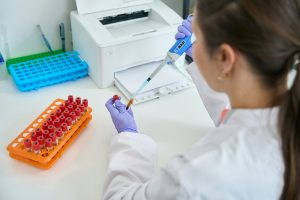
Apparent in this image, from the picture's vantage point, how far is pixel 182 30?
112 cm

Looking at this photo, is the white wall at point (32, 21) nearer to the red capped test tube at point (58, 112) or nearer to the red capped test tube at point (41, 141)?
the red capped test tube at point (58, 112)

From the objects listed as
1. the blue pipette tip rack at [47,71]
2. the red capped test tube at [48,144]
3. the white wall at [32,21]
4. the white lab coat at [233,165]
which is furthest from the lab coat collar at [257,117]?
the white wall at [32,21]

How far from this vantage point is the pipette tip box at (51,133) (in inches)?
35.9

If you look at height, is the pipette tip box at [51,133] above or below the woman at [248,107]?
below

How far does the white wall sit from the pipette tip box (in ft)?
1.14

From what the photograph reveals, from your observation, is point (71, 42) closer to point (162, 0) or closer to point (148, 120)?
point (162, 0)

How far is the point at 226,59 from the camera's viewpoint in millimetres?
604

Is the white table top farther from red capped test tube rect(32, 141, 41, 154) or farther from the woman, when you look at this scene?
the woman

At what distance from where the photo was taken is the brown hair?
0.55m

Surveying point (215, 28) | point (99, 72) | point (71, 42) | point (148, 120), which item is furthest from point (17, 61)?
point (215, 28)

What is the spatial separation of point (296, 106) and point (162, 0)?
98cm

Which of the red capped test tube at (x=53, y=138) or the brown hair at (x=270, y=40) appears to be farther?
the red capped test tube at (x=53, y=138)

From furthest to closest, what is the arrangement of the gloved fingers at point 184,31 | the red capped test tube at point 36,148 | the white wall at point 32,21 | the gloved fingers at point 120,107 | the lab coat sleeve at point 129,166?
the white wall at point 32,21 → the gloved fingers at point 184,31 → the gloved fingers at point 120,107 → the red capped test tube at point 36,148 → the lab coat sleeve at point 129,166

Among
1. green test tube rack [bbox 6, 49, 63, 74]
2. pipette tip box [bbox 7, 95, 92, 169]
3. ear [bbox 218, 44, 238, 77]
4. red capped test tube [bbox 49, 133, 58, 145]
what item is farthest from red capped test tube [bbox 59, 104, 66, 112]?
ear [bbox 218, 44, 238, 77]
